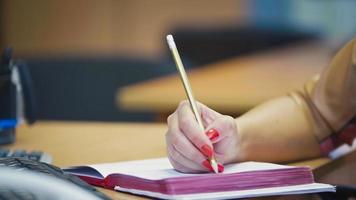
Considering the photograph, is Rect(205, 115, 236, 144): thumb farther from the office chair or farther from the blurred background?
the blurred background

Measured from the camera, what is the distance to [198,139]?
112cm

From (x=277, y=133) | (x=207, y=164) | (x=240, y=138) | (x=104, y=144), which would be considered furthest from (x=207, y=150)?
(x=104, y=144)

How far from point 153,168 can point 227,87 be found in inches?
65.3

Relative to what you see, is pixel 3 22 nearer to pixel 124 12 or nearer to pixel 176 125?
pixel 124 12

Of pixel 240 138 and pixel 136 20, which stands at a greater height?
pixel 136 20

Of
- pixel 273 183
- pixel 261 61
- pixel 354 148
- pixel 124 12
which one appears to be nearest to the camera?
pixel 273 183

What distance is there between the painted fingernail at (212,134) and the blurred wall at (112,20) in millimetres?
4822

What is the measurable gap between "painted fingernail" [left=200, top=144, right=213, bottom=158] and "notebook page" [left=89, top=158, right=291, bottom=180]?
0.03 metres

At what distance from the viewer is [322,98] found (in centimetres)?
144

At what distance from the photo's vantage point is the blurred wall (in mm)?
6023

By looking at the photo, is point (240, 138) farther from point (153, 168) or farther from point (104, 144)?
point (104, 144)

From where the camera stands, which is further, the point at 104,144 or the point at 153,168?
the point at 104,144

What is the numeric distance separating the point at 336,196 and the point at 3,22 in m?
5.27

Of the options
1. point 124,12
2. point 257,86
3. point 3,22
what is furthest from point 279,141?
point 3,22
